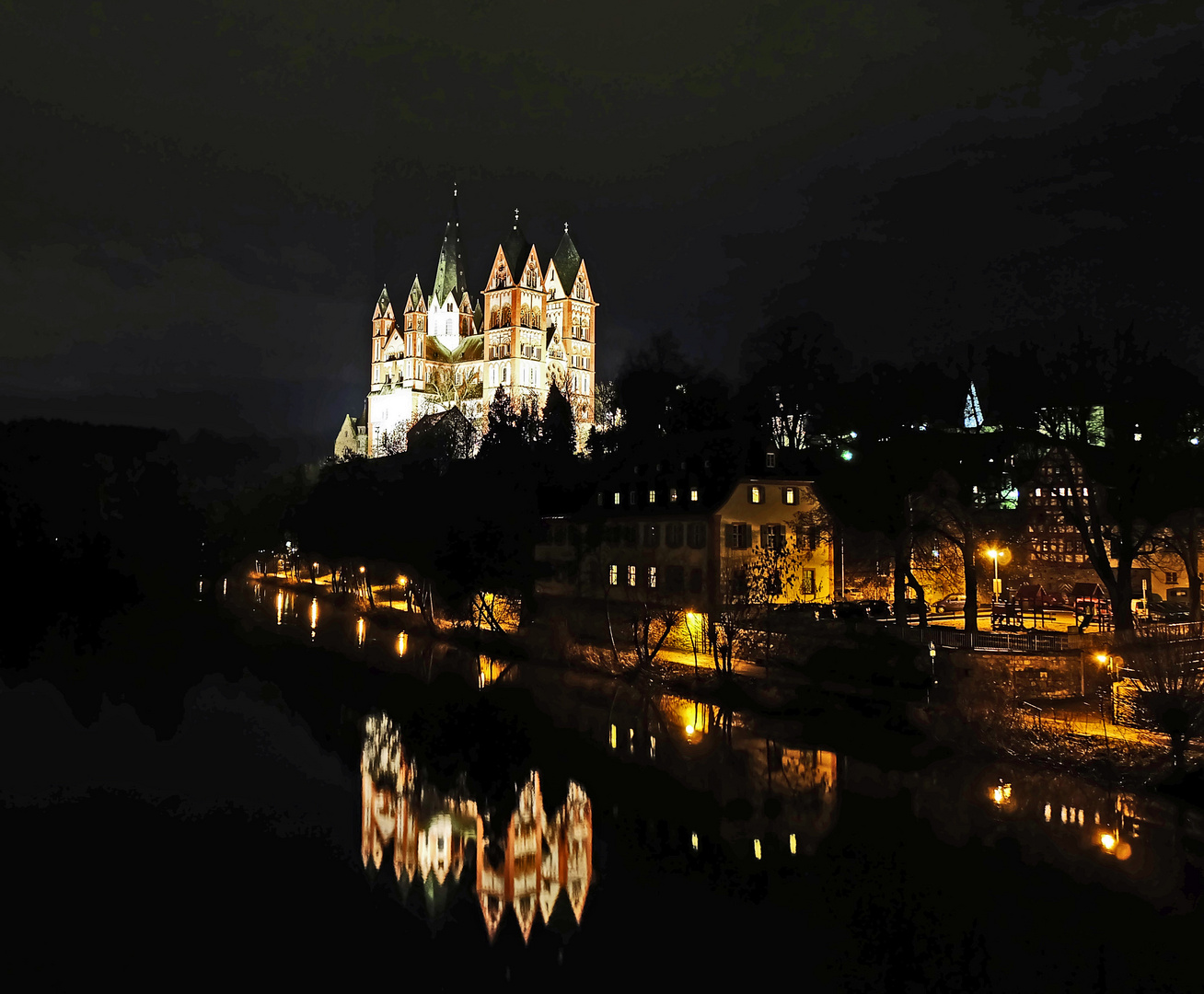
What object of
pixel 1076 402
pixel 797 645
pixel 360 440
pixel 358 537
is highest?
pixel 360 440

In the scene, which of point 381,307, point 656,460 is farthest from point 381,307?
point 656,460

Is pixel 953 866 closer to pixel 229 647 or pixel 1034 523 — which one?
pixel 1034 523

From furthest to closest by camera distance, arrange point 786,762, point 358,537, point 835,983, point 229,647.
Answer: point 358,537
point 229,647
point 786,762
point 835,983

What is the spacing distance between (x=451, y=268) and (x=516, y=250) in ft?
43.2

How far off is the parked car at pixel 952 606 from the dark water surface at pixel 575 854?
14.0 m

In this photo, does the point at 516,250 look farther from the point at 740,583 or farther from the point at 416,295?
the point at 740,583

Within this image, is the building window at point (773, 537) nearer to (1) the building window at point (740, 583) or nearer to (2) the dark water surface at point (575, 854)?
(1) the building window at point (740, 583)

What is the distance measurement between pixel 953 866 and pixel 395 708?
76.5ft

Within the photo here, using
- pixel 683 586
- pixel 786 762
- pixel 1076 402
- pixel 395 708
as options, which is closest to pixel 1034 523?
pixel 1076 402

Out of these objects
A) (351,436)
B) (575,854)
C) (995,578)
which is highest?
(351,436)

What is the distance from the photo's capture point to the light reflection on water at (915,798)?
981 inches

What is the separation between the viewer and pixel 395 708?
42.5 m

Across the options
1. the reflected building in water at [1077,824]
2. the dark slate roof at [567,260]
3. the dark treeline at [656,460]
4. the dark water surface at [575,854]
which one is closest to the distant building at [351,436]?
the dark slate roof at [567,260]

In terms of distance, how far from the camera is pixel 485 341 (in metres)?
170
